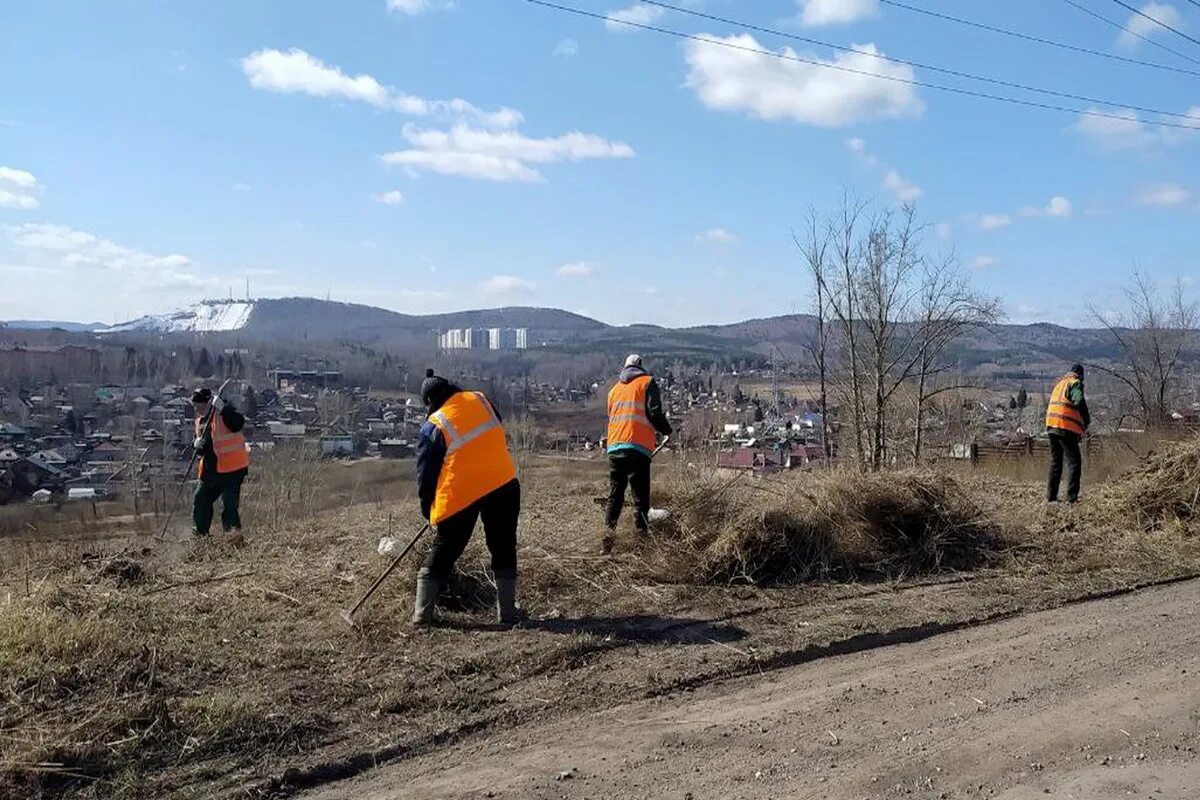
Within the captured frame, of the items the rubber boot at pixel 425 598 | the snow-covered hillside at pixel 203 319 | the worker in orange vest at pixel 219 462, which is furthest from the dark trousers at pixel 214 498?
the snow-covered hillside at pixel 203 319

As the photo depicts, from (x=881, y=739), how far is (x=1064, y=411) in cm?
847

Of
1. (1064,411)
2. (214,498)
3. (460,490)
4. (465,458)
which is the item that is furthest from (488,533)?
(1064,411)

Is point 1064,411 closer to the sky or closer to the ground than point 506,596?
closer to the sky

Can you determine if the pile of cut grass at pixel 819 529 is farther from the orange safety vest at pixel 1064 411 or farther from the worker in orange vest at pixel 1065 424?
the orange safety vest at pixel 1064 411

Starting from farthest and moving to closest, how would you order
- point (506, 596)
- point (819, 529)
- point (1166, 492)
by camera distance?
1. point (1166, 492)
2. point (819, 529)
3. point (506, 596)

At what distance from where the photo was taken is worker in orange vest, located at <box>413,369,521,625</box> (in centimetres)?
608

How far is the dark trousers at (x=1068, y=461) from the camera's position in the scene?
11.0 meters

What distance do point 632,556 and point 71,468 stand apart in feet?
65.2

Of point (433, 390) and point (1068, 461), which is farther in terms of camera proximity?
point (1068, 461)

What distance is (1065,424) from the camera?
11.4 metres

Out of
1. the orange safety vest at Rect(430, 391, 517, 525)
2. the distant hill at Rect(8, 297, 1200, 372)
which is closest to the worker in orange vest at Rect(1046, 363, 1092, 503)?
the orange safety vest at Rect(430, 391, 517, 525)

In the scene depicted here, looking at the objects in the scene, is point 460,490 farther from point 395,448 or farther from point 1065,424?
point 395,448

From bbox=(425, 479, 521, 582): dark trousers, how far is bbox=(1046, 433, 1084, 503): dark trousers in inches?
300

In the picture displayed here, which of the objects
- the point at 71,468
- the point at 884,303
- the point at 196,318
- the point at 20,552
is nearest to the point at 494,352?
the point at 196,318
